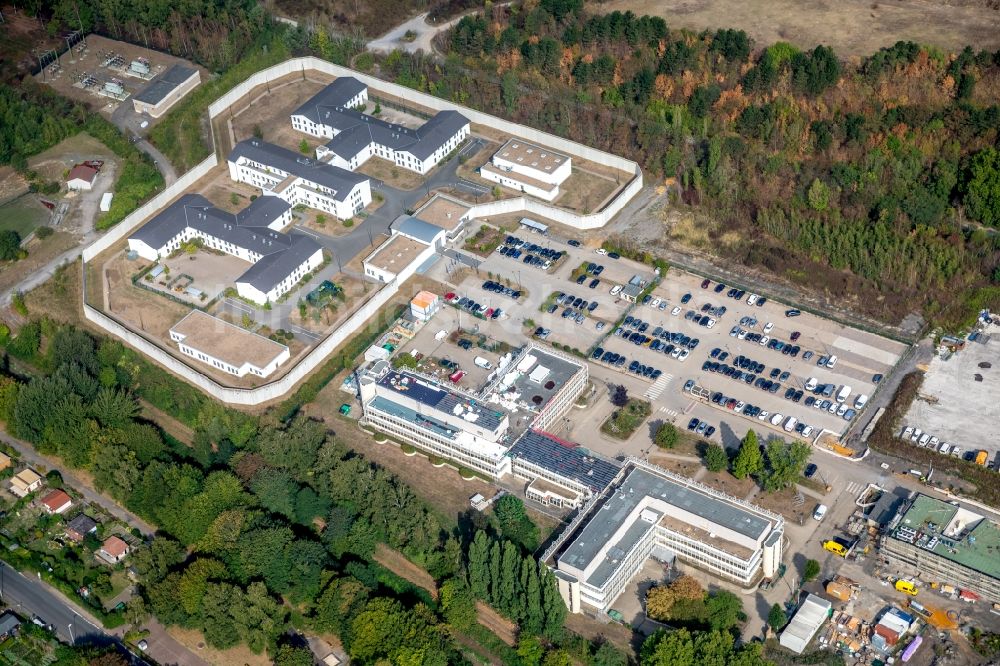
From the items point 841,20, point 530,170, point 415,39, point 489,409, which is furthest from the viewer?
point 415,39

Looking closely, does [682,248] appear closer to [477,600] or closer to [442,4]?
[477,600]

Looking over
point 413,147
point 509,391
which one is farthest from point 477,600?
point 413,147

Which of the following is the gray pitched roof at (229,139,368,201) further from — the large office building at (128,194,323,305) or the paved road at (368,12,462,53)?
the paved road at (368,12,462,53)

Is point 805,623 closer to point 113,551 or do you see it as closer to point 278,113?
point 113,551

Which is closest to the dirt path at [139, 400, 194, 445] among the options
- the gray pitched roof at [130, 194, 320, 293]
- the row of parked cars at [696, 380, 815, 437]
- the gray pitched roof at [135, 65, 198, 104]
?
the gray pitched roof at [130, 194, 320, 293]

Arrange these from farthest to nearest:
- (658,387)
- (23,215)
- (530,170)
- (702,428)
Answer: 1. (23,215)
2. (530,170)
3. (658,387)
4. (702,428)

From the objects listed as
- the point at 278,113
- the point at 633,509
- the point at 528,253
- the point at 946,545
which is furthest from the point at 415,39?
the point at 946,545

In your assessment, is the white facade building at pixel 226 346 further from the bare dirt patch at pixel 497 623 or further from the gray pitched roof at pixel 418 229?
the bare dirt patch at pixel 497 623
